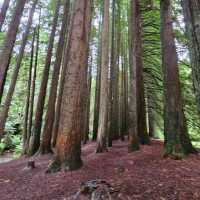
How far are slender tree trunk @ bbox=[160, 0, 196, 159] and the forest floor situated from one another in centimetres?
36

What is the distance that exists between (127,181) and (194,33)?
3.46 m

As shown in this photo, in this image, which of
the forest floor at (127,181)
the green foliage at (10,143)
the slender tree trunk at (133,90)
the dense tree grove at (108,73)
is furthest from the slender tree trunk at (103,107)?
the green foliage at (10,143)

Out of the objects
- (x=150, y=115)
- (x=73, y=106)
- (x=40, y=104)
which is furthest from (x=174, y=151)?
(x=150, y=115)

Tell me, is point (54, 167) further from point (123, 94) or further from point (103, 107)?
point (123, 94)

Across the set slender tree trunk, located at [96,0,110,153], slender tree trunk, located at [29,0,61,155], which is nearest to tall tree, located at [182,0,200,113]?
slender tree trunk, located at [96,0,110,153]

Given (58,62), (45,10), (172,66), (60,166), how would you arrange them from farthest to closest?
(45,10)
(58,62)
(172,66)
(60,166)

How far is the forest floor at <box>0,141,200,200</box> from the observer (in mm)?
3496

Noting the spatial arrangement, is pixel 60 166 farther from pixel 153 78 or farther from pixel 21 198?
pixel 153 78

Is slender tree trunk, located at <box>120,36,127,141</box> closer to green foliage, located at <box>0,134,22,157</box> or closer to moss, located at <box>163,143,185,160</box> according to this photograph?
moss, located at <box>163,143,185,160</box>

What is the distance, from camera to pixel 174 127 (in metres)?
5.89

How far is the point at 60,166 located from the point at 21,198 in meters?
1.51

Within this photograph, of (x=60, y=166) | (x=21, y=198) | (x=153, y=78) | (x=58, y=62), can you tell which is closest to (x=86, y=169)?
(x=60, y=166)

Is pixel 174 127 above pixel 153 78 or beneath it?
beneath

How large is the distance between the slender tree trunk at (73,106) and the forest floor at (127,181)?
1.22 feet
